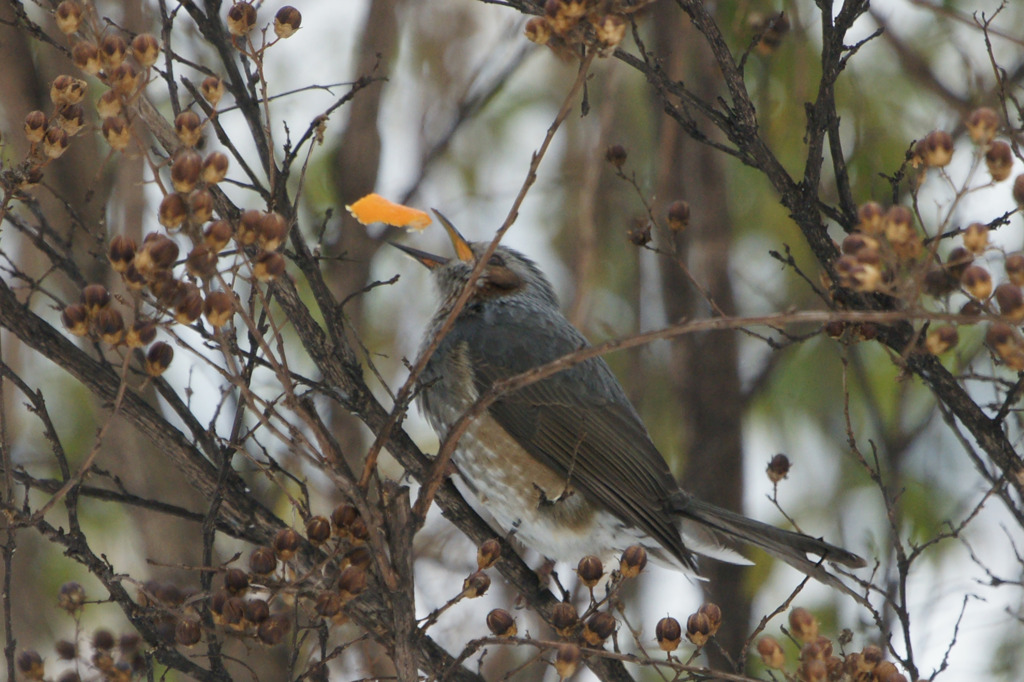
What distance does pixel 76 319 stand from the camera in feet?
8.05

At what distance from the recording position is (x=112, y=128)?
2396 mm

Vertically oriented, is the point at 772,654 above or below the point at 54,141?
below

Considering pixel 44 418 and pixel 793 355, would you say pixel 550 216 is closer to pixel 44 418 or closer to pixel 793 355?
pixel 793 355

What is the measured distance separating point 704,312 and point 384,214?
13.4 ft

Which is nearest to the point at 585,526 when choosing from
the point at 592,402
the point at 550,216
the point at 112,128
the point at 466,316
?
the point at 592,402

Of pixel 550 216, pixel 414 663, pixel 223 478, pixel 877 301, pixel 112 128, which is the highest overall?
pixel 550 216

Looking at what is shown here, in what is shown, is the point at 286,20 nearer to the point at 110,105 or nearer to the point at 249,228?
the point at 110,105

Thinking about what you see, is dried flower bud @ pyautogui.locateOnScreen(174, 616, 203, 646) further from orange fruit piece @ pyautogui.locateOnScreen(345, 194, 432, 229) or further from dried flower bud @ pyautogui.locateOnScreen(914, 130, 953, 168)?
dried flower bud @ pyautogui.locateOnScreen(914, 130, 953, 168)

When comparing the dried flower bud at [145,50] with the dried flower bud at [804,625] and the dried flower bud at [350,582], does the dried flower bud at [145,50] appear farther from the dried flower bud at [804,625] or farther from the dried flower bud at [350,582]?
the dried flower bud at [804,625]

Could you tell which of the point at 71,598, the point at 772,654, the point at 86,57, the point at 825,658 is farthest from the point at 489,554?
the point at 86,57

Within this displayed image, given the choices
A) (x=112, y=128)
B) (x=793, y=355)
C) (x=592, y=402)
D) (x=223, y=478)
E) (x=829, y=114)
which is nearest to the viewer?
(x=112, y=128)

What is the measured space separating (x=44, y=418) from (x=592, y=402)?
2654 mm

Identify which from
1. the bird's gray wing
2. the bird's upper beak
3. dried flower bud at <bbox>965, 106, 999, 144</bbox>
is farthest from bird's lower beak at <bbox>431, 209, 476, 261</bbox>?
dried flower bud at <bbox>965, 106, 999, 144</bbox>

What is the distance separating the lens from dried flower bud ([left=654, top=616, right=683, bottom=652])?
8.96ft
